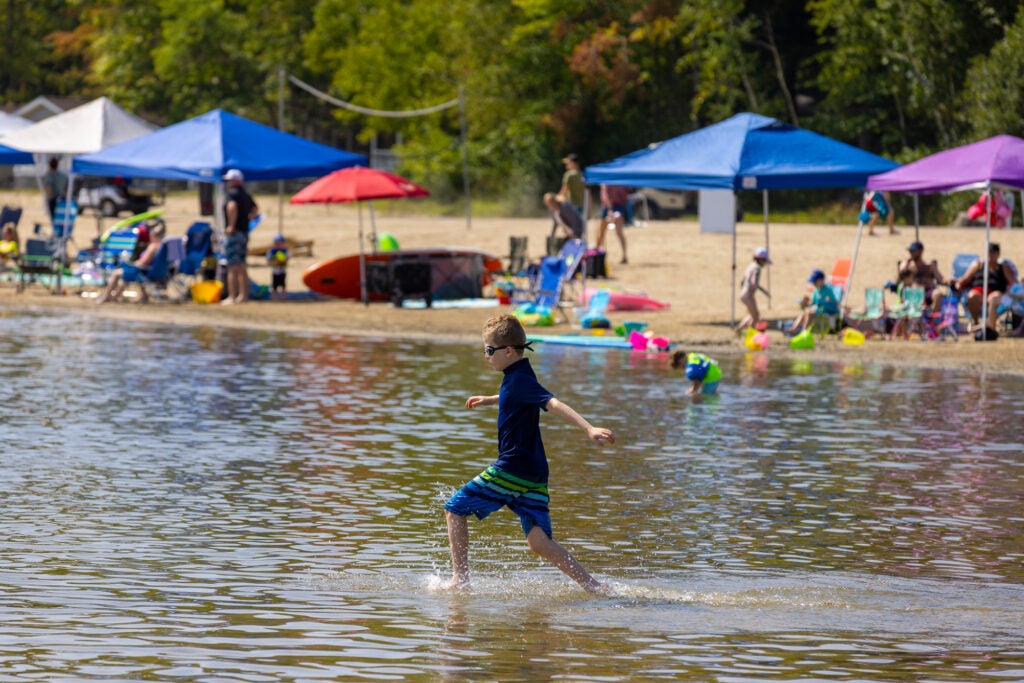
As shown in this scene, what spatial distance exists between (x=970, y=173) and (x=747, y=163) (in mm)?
2778

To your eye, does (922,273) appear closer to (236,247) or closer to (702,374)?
(702,374)

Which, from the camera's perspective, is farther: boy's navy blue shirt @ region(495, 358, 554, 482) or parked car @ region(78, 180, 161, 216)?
parked car @ region(78, 180, 161, 216)

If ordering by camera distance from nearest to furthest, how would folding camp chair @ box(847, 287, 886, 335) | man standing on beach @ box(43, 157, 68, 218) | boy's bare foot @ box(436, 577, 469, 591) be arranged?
1. boy's bare foot @ box(436, 577, 469, 591)
2. folding camp chair @ box(847, 287, 886, 335)
3. man standing on beach @ box(43, 157, 68, 218)

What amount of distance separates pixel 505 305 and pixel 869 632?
64.6ft

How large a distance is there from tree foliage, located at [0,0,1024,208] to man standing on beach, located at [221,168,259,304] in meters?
19.3

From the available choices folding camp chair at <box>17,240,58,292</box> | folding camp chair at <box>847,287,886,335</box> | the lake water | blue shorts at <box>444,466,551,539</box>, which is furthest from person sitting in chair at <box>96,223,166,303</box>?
blue shorts at <box>444,466,551,539</box>

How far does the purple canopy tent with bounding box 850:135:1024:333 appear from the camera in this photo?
2225 cm

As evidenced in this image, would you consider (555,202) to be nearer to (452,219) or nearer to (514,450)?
(452,219)

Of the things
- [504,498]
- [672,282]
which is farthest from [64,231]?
[504,498]

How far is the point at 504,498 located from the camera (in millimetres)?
8711

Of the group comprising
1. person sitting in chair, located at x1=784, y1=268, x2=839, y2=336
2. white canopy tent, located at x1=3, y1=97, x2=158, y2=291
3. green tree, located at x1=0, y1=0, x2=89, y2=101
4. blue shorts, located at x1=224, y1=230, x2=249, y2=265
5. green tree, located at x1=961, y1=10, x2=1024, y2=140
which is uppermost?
green tree, located at x1=0, y1=0, x2=89, y2=101

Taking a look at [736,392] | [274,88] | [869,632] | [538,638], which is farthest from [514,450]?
[274,88]

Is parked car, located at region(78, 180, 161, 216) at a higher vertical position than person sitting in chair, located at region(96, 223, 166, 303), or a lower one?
higher

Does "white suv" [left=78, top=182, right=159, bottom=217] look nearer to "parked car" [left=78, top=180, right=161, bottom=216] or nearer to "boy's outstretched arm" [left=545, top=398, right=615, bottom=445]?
"parked car" [left=78, top=180, right=161, bottom=216]
